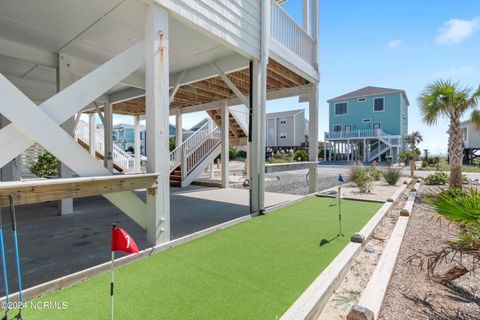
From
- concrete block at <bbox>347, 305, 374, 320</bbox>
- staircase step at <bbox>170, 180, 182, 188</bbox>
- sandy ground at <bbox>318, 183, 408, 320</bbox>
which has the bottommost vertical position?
sandy ground at <bbox>318, 183, 408, 320</bbox>

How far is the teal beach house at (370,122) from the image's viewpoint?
87.6ft

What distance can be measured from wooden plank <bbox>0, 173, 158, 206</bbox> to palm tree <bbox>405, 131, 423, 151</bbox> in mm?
34754

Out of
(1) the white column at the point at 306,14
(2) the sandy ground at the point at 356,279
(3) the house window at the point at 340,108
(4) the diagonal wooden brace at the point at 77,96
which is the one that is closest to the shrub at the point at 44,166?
(4) the diagonal wooden brace at the point at 77,96

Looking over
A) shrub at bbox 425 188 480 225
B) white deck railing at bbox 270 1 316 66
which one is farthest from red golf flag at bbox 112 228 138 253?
white deck railing at bbox 270 1 316 66

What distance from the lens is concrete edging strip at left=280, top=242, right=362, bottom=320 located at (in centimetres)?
197

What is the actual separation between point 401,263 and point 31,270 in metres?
4.50

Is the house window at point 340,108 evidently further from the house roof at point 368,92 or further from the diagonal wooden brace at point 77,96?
the diagonal wooden brace at point 77,96

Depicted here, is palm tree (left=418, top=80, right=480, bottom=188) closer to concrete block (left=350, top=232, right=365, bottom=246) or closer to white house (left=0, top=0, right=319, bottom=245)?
white house (left=0, top=0, right=319, bottom=245)

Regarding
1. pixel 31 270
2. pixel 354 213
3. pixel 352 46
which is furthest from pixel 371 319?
pixel 352 46

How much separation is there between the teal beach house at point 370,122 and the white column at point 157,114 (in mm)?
27875

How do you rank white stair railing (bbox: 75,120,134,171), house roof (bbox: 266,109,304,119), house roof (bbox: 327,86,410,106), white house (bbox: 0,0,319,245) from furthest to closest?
house roof (bbox: 266,109,304,119) → house roof (bbox: 327,86,410,106) → white stair railing (bbox: 75,120,134,171) → white house (bbox: 0,0,319,245)

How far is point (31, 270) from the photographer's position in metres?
2.74

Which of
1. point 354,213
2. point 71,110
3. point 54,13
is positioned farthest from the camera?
point 354,213

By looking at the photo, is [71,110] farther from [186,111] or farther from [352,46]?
[352,46]
